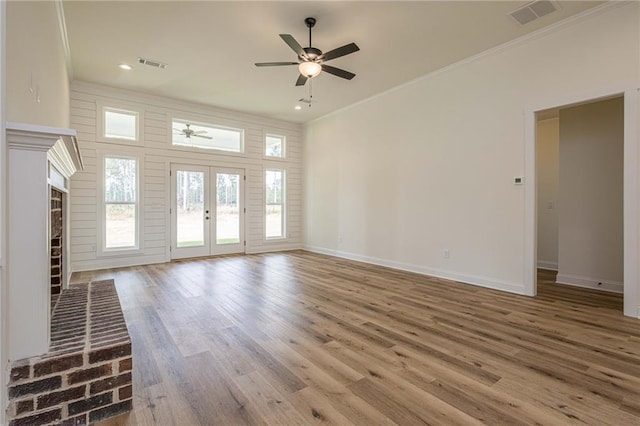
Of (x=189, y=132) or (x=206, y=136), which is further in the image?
(x=206, y=136)

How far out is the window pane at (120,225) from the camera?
5742 mm

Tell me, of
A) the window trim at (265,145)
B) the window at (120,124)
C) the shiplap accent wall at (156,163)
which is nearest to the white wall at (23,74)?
the shiplap accent wall at (156,163)

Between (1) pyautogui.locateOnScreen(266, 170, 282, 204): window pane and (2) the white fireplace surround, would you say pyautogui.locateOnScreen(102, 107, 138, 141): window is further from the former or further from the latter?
(2) the white fireplace surround

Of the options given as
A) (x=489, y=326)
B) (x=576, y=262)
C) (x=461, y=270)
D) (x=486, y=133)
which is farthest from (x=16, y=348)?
(x=576, y=262)

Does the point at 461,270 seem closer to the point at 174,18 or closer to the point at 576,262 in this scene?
the point at 576,262

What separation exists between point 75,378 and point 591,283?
19.0 ft

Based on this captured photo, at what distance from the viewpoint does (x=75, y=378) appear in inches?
62.0

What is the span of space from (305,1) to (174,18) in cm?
157

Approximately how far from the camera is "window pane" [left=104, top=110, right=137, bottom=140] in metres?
5.79

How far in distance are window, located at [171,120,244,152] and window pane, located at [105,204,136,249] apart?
164 centimetres

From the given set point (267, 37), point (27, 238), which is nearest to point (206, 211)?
point (267, 37)

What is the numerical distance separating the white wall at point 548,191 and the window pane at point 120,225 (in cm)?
791

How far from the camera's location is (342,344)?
255 cm

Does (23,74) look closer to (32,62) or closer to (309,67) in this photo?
(32,62)
